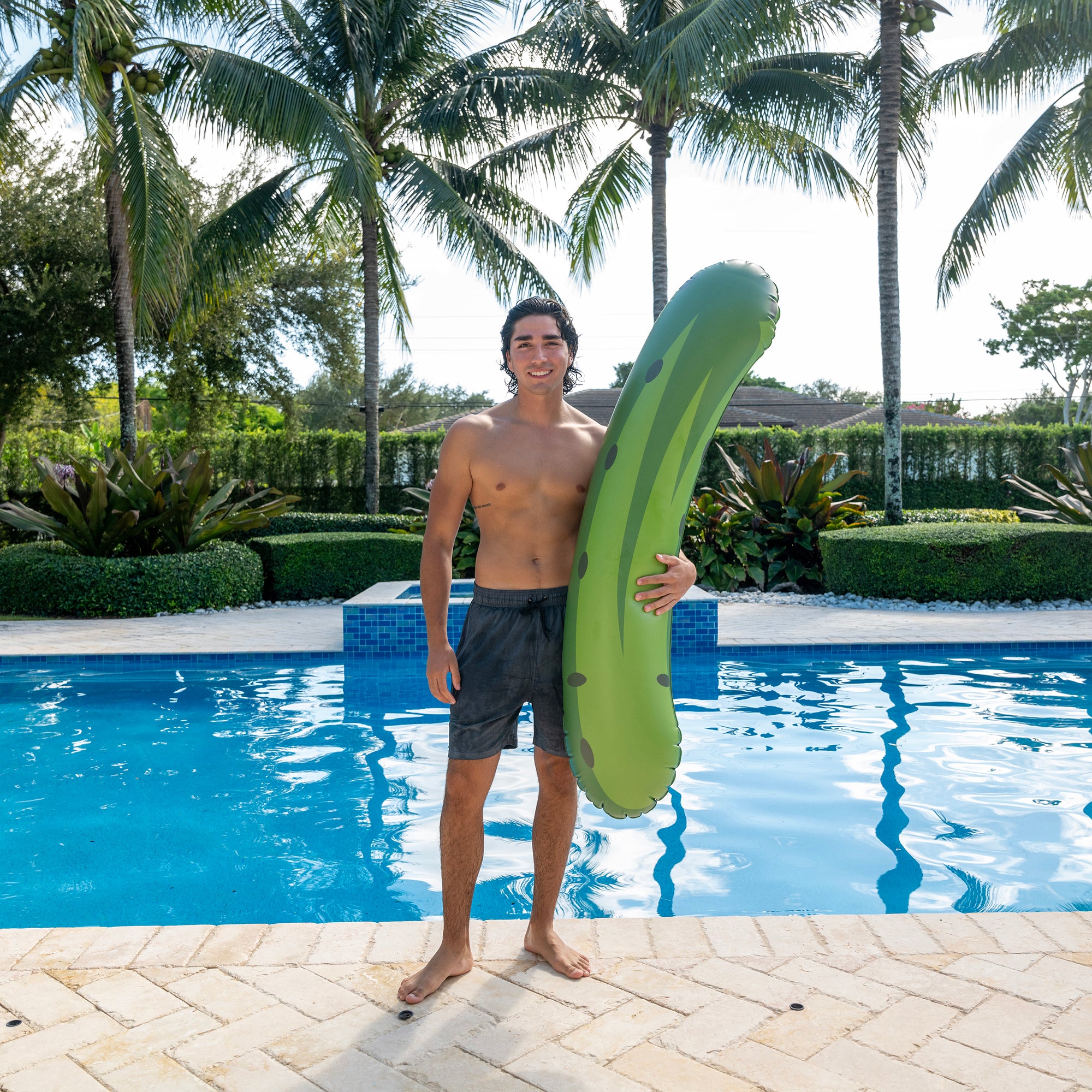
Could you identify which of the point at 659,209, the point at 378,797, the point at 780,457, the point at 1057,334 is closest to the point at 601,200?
the point at 659,209

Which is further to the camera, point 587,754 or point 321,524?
point 321,524

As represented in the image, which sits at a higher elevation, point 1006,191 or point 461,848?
point 1006,191

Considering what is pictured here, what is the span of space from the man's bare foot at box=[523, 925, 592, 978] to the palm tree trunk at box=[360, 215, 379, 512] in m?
13.3

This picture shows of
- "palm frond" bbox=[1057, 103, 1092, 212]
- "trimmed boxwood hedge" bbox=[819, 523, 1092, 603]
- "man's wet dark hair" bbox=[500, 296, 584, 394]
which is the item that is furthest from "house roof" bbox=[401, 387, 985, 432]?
"man's wet dark hair" bbox=[500, 296, 584, 394]

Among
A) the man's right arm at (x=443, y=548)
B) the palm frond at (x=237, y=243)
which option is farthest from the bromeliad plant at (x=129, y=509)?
the man's right arm at (x=443, y=548)

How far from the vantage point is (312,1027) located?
7.93 feet

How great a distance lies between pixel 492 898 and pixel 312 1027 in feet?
4.86

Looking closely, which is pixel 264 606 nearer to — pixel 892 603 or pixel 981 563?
pixel 892 603

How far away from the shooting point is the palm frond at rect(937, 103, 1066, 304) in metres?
14.6

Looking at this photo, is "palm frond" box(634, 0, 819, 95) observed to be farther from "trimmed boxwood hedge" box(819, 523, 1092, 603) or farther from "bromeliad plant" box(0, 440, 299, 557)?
"bromeliad plant" box(0, 440, 299, 557)

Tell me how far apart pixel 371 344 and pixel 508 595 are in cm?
1413

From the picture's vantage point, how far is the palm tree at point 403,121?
1495 centimetres

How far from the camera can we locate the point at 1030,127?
14695mm

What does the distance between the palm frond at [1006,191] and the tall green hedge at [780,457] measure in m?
4.72
